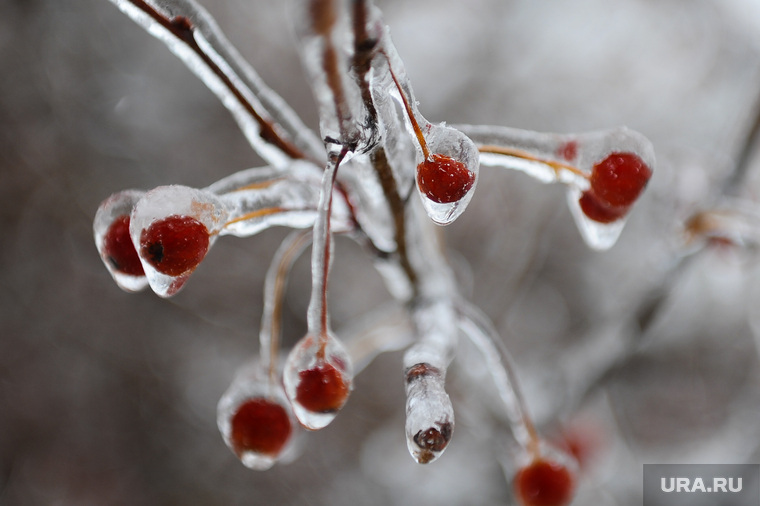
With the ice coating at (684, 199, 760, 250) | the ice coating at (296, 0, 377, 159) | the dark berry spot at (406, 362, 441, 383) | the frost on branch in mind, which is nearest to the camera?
the ice coating at (296, 0, 377, 159)

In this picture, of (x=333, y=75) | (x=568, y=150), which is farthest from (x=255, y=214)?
(x=568, y=150)

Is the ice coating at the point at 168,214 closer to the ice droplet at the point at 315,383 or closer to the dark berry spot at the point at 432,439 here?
the ice droplet at the point at 315,383

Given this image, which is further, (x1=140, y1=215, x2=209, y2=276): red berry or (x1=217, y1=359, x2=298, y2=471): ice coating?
(x1=217, y1=359, x2=298, y2=471): ice coating

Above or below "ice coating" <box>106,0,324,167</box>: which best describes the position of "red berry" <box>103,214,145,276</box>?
below

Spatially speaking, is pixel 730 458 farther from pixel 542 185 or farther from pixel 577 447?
pixel 542 185

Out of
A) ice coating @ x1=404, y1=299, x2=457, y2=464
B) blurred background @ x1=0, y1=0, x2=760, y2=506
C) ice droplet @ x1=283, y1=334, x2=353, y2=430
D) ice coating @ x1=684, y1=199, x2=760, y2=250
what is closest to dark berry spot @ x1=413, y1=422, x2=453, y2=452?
ice coating @ x1=404, y1=299, x2=457, y2=464

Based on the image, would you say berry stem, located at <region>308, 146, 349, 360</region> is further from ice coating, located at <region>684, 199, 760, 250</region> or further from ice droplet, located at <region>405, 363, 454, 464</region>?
ice coating, located at <region>684, 199, 760, 250</region>

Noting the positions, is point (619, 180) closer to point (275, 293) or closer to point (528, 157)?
point (528, 157)
